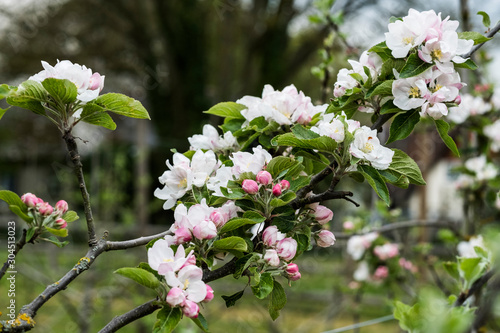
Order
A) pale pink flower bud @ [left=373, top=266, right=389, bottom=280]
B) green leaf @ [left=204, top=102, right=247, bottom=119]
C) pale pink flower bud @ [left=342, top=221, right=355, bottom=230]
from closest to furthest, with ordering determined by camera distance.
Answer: green leaf @ [left=204, top=102, right=247, bottom=119] < pale pink flower bud @ [left=342, top=221, right=355, bottom=230] < pale pink flower bud @ [left=373, top=266, right=389, bottom=280]

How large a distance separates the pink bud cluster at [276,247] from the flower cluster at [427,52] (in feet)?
0.87

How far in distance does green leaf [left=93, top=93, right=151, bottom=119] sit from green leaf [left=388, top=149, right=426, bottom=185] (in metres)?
0.39

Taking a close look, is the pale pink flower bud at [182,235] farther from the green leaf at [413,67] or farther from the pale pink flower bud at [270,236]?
the green leaf at [413,67]

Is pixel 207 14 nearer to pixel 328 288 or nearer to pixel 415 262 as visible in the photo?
pixel 328 288

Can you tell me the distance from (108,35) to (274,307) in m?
6.29

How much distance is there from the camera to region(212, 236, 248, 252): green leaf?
2.29 ft

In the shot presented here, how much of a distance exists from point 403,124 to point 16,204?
24.4 inches

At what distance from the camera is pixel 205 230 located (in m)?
0.70

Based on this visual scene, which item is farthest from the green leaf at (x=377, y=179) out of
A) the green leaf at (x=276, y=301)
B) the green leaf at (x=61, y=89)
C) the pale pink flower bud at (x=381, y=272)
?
the pale pink flower bud at (x=381, y=272)

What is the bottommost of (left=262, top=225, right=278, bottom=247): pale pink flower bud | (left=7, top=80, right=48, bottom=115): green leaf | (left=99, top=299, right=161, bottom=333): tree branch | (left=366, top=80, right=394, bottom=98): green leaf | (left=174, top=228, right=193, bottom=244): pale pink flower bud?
(left=99, top=299, right=161, bottom=333): tree branch

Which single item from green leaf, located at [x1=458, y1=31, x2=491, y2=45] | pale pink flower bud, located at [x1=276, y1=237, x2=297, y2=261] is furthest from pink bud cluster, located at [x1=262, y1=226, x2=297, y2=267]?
green leaf, located at [x1=458, y1=31, x2=491, y2=45]

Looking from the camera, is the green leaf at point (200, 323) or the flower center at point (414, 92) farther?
the flower center at point (414, 92)

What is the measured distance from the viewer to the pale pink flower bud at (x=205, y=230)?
2.29 feet

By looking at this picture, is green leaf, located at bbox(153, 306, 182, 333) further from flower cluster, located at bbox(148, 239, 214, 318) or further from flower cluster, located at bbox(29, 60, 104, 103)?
flower cluster, located at bbox(29, 60, 104, 103)
